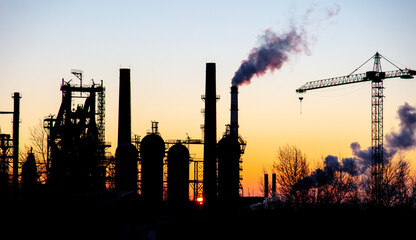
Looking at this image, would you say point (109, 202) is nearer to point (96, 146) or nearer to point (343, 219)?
point (343, 219)

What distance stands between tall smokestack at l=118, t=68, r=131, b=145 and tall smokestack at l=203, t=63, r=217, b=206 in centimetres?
557

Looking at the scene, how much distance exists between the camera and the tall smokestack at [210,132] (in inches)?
1791

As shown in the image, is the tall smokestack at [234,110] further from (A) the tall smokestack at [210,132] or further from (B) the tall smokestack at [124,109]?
(B) the tall smokestack at [124,109]

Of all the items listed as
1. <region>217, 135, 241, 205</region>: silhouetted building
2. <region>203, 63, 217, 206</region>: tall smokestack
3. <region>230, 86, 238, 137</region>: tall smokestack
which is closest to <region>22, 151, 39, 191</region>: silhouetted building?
<region>203, 63, 217, 206</region>: tall smokestack

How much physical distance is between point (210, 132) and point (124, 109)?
20.8ft

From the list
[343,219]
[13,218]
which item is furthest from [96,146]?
[13,218]

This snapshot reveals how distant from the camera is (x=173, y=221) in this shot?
35344 mm

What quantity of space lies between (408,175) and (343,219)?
18.2 m

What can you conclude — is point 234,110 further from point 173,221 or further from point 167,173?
point 173,221

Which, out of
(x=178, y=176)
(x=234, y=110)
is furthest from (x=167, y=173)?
(x=234, y=110)

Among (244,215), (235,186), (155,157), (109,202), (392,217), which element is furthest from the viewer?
(235,186)

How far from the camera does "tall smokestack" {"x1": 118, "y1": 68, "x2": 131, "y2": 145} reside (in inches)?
1778

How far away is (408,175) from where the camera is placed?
155 ft

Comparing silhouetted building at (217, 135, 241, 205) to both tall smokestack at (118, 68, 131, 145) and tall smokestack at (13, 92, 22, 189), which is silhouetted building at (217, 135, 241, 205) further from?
tall smokestack at (13, 92, 22, 189)
